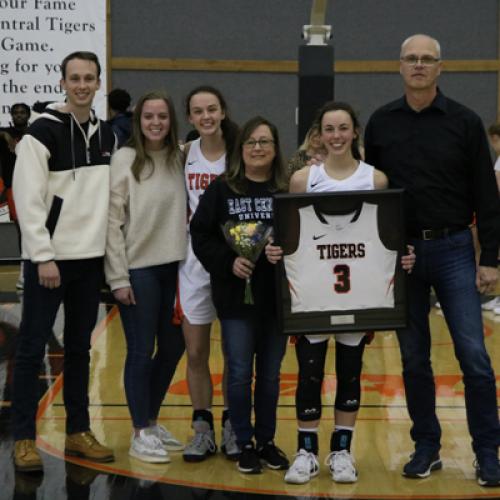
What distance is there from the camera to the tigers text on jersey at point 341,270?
177 inches

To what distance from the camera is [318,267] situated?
4512mm

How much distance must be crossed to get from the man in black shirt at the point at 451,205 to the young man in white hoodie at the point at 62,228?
1260 mm

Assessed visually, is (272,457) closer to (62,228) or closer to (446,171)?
(62,228)

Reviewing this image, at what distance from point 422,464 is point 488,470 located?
290mm

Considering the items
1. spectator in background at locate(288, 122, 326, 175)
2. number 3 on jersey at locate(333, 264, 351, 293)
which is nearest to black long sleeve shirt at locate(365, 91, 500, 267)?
number 3 on jersey at locate(333, 264, 351, 293)

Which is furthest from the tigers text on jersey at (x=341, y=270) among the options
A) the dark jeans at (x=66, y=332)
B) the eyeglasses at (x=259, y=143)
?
Answer: the dark jeans at (x=66, y=332)

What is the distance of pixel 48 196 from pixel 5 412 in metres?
1.63

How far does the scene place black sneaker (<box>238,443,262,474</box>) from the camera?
15.4 ft

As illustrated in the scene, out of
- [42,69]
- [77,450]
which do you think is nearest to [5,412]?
[77,450]

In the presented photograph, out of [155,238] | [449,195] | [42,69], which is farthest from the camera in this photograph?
[42,69]

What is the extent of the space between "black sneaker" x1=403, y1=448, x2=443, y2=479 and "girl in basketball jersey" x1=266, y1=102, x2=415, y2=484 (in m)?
0.24

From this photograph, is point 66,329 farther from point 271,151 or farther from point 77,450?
point 271,151

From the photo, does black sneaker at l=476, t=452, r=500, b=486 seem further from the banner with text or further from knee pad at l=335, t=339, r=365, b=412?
the banner with text

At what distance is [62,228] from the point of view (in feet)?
15.1
